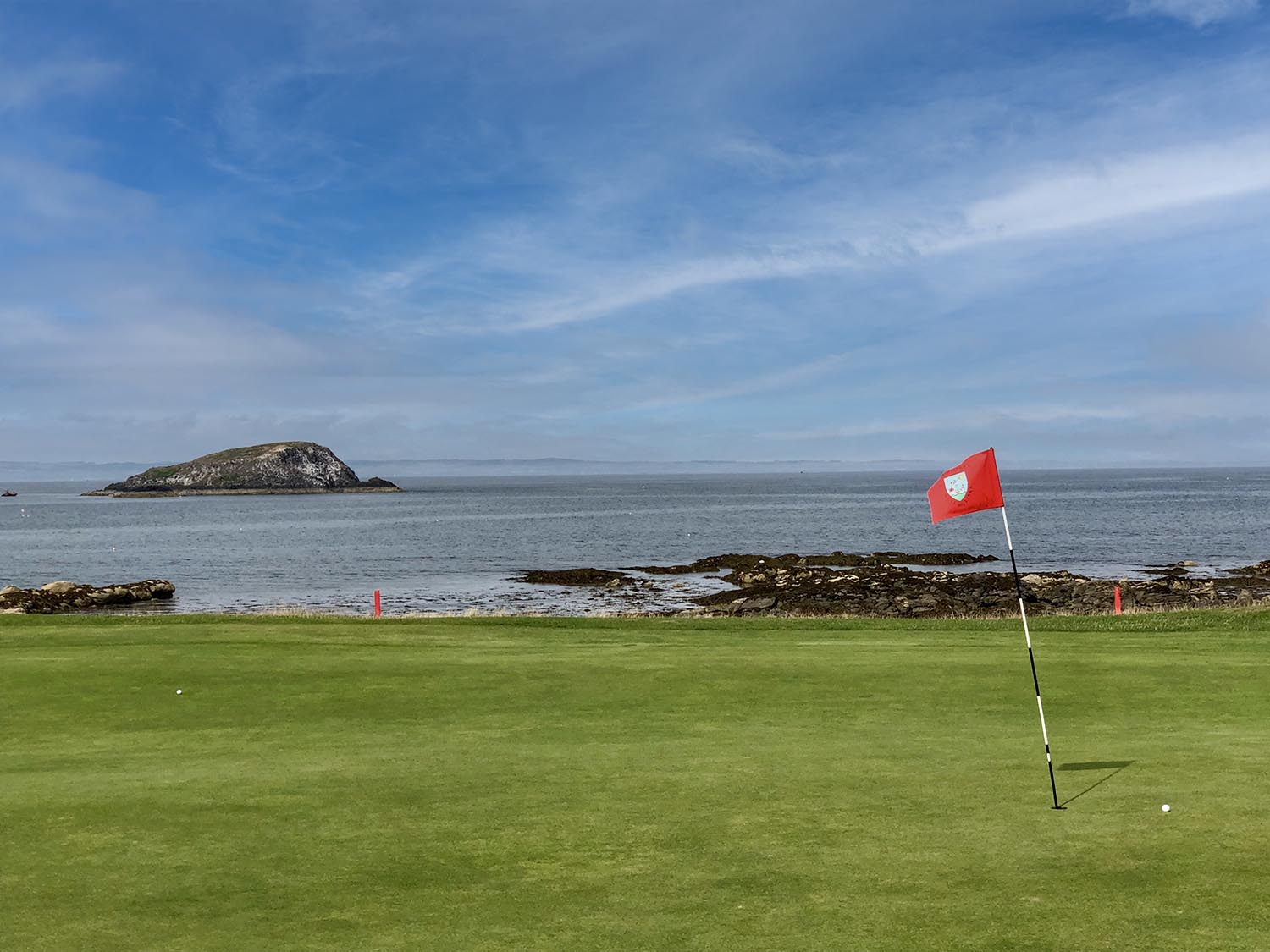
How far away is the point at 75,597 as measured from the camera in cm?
4959

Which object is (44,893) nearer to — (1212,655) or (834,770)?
(834,770)

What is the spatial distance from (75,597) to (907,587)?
3949 cm

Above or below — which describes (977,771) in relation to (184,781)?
below

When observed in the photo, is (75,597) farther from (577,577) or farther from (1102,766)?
(1102,766)

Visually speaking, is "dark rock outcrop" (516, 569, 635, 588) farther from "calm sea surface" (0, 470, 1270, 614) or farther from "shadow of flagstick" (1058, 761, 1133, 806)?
"shadow of flagstick" (1058, 761, 1133, 806)

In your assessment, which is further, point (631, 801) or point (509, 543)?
point (509, 543)

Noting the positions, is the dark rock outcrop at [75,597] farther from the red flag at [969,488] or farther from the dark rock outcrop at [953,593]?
the red flag at [969,488]

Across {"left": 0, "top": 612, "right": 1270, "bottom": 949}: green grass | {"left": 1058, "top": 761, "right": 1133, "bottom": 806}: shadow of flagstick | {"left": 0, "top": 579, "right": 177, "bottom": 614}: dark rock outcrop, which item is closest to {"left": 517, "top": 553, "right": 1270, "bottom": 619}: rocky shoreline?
{"left": 0, "top": 579, "right": 177, "bottom": 614}: dark rock outcrop

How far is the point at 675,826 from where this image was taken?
7797mm

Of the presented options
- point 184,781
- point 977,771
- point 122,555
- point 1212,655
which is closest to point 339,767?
point 184,781

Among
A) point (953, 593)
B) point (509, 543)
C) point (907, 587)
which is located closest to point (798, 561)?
point (907, 587)

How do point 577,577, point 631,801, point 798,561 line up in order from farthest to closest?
1. point 798,561
2. point 577,577
3. point 631,801

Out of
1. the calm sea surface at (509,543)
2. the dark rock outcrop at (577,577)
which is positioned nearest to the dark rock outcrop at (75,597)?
the calm sea surface at (509,543)

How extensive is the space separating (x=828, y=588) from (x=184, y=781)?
140 feet
